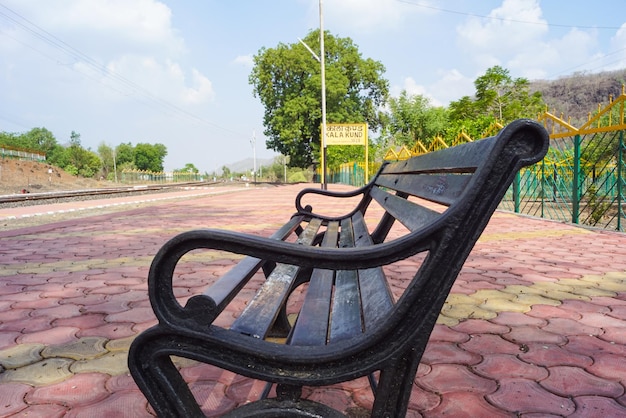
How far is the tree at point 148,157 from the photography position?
110375 millimetres

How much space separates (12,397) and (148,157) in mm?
117859

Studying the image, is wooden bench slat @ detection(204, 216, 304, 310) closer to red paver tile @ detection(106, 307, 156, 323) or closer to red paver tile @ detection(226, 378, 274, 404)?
red paver tile @ detection(226, 378, 274, 404)

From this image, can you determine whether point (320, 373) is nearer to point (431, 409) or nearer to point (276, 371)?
point (276, 371)

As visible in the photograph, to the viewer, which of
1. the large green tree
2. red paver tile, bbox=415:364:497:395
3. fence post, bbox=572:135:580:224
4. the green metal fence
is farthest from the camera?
the large green tree

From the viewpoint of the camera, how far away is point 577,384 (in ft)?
5.67

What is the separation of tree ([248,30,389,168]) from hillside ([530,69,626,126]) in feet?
Result: 219

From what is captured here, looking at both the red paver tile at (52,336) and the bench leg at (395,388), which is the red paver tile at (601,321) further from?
the red paver tile at (52,336)

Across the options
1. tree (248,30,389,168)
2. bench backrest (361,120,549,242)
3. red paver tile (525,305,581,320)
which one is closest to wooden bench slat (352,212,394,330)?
bench backrest (361,120,549,242)

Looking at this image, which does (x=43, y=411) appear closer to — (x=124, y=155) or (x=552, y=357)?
(x=552, y=357)

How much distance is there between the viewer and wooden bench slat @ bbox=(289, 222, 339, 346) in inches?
44.3

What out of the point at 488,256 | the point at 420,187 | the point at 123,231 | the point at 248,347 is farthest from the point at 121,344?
the point at 123,231

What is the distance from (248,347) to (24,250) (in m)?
5.01

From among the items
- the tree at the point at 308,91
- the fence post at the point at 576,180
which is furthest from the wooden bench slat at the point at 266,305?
the tree at the point at 308,91

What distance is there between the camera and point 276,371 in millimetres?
1029
